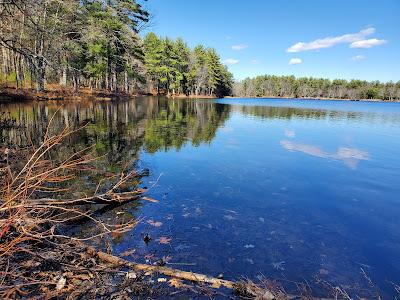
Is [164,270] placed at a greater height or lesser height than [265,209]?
greater

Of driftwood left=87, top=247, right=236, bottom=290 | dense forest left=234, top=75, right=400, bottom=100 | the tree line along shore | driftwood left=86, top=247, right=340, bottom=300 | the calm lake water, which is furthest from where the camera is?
dense forest left=234, top=75, right=400, bottom=100

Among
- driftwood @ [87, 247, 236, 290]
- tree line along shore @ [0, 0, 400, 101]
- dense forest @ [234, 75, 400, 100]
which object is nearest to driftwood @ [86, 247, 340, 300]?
driftwood @ [87, 247, 236, 290]

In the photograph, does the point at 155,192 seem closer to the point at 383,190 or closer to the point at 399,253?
the point at 399,253

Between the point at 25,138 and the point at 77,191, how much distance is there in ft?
23.4

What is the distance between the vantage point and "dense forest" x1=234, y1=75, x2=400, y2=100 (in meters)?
148

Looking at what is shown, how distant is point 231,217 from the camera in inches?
272

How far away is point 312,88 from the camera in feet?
524

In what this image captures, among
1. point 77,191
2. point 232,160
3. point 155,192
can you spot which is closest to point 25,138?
point 77,191

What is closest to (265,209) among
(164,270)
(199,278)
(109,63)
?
(199,278)

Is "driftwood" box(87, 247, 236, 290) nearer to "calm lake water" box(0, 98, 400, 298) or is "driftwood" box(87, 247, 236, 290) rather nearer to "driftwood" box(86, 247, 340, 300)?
"driftwood" box(86, 247, 340, 300)

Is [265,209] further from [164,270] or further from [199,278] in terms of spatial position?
[164,270]

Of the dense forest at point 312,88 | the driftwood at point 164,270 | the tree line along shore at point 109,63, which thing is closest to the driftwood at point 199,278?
the driftwood at point 164,270

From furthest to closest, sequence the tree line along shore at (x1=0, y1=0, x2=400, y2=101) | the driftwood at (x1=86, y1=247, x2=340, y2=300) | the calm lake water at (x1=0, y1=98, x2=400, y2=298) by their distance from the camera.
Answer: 1. the tree line along shore at (x1=0, y1=0, x2=400, y2=101)
2. the calm lake water at (x1=0, y1=98, x2=400, y2=298)
3. the driftwood at (x1=86, y1=247, x2=340, y2=300)

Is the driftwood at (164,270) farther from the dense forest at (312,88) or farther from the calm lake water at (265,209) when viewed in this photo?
the dense forest at (312,88)
